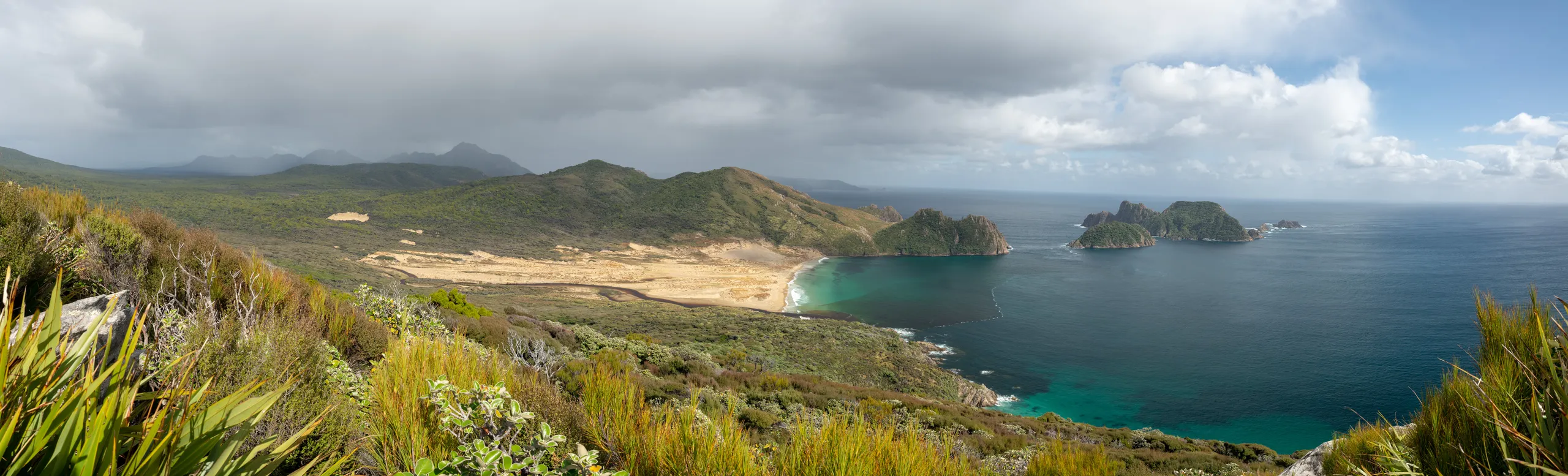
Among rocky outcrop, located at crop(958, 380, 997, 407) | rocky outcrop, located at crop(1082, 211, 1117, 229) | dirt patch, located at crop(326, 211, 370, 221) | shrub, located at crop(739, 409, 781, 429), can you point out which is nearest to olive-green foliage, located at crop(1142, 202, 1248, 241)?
rocky outcrop, located at crop(1082, 211, 1117, 229)

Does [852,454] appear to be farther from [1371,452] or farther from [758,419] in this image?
[758,419]

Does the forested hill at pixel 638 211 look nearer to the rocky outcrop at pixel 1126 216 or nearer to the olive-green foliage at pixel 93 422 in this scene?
the rocky outcrop at pixel 1126 216

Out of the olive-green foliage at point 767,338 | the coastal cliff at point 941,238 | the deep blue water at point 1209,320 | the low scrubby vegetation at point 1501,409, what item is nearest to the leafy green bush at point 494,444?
the low scrubby vegetation at point 1501,409

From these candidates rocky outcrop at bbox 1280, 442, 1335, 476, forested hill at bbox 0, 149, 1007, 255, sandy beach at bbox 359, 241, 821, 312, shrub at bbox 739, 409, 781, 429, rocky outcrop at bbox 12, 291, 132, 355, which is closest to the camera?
rocky outcrop at bbox 12, 291, 132, 355

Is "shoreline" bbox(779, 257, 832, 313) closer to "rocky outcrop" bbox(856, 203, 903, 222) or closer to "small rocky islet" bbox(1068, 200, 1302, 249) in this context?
"rocky outcrop" bbox(856, 203, 903, 222)

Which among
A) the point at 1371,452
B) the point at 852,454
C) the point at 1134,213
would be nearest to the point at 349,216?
the point at 852,454

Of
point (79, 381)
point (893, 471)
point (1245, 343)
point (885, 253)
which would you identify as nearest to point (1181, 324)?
point (1245, 343)

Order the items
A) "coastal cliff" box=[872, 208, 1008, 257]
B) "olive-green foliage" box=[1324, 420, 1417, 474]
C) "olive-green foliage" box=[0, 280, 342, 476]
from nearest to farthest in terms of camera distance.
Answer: "olive-green foliage" box=[0, 280, 342, 476]
"olive-green foliage" box=[1324, 420, 1417, 474]
"coastal cliff" box=[872, 208, 1008, 257]
